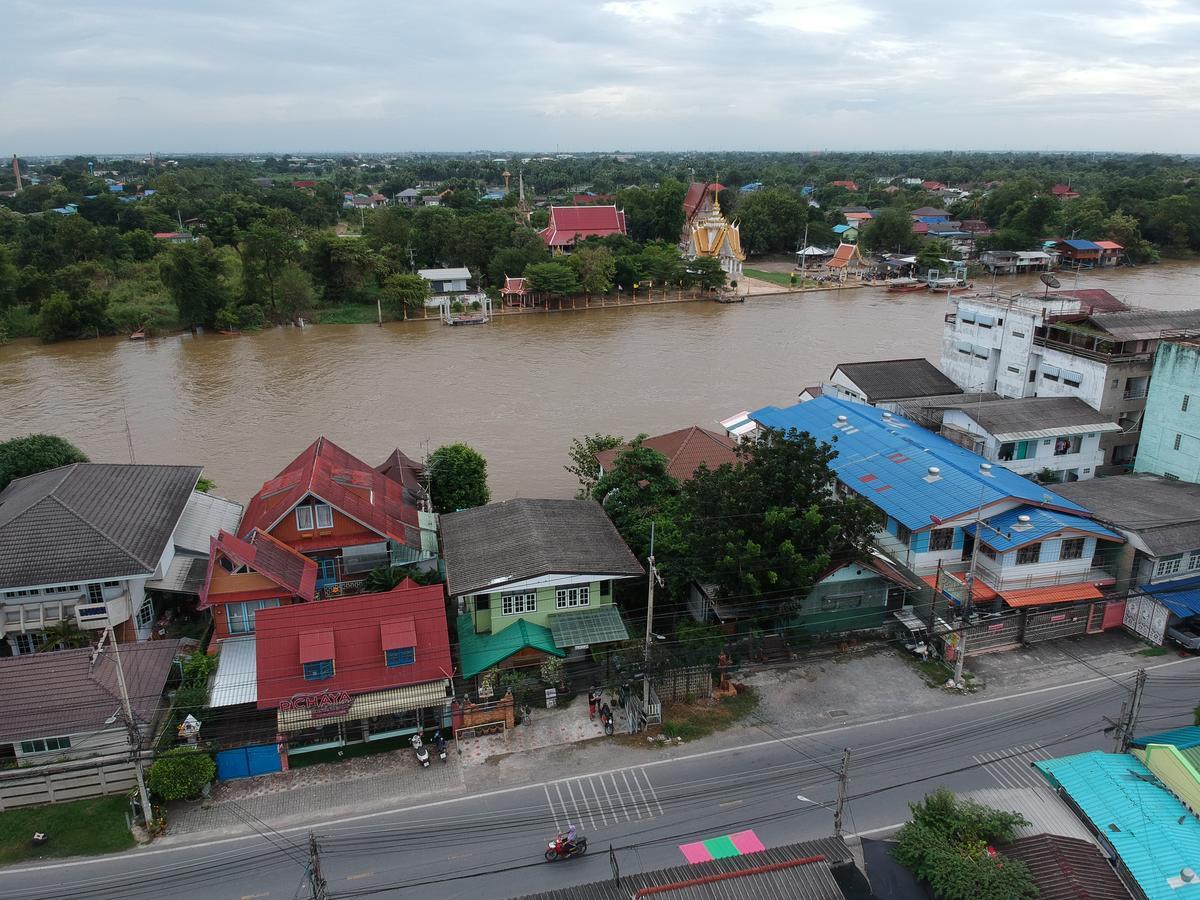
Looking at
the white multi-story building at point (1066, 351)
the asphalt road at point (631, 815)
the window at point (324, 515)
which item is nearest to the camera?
the asphalt road at point (631, 815)

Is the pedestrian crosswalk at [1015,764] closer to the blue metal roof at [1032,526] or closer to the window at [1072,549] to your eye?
the blue metal roof at [1032,526]

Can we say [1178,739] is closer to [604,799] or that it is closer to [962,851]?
[962,851]

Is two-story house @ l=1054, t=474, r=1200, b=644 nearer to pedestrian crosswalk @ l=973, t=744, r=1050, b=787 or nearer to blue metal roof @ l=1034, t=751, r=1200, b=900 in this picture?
pedestrian crosswalk @ l=973, t=744, r=1050, b=787

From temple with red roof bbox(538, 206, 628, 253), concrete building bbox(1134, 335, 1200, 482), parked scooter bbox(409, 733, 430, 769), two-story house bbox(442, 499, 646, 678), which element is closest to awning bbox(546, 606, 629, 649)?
two-story house bbox(442, 499, 646, 678)

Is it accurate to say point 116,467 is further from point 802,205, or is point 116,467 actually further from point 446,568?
point 802,205

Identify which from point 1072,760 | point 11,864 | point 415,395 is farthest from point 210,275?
point 1072,760

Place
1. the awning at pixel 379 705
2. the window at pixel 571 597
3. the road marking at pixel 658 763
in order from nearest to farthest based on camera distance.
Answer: the road marking at pixel 658 763 < the awning at pixel 379 705 < the window at pixel 571 597

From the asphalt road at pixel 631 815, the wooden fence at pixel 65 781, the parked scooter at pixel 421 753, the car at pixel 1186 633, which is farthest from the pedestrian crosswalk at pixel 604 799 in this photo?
the car at pixel 1186 633
